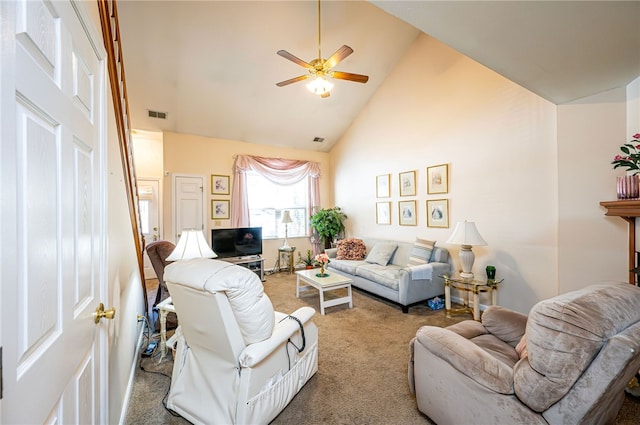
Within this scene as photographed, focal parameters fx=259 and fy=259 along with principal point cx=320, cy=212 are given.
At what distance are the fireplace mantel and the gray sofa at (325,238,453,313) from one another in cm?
170

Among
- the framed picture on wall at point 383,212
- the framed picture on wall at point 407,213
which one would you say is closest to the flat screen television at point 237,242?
the framed picture on wall at point 383,212

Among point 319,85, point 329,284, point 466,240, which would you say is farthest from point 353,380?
point 319,85

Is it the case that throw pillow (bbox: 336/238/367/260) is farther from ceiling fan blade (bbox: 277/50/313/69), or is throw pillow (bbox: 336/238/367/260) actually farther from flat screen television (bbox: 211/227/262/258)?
ceiling fan blade (bbox: 277/50/313/69)

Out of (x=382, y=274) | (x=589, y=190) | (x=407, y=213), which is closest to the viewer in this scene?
(x=589, y=190)

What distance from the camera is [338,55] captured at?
266 centimetres

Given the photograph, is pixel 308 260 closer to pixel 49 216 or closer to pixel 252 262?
pixel 252 262

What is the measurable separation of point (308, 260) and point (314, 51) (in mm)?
3981

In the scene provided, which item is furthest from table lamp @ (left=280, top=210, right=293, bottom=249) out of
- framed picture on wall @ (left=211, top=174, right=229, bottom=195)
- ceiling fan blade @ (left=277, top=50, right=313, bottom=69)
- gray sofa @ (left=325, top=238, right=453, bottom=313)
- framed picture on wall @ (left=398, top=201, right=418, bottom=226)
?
ceiling fan blade @ (left=277, top=50, right=313, bottom=69)

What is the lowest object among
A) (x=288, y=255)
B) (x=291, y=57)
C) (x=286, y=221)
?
(x=288, y=255)

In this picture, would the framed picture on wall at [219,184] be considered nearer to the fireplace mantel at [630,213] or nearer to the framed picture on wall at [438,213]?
the framed picture on wall at [438,213]

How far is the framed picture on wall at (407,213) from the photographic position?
4.29 meters

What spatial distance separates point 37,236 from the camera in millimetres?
608

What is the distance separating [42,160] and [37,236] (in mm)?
191

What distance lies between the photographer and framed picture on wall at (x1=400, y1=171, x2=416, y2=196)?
4.26 m
